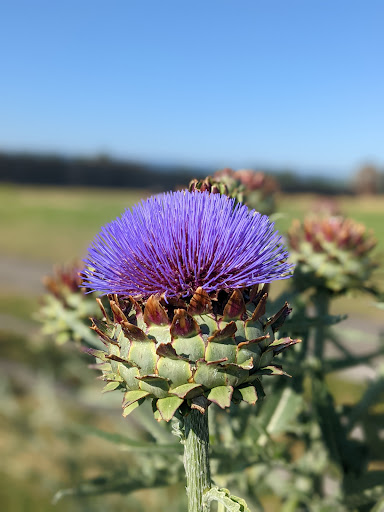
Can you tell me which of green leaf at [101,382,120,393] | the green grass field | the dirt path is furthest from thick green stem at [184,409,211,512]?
the green grass field

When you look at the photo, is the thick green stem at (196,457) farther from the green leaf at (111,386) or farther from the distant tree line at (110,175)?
the distant tree line at (110,175)

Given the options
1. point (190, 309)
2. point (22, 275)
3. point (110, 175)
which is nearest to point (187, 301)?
point (190, 309)

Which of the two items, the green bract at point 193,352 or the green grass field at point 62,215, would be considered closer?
the green bract at point 193,352

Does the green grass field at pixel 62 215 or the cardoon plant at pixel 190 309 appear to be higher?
the cardoon plant at pixel 190 309

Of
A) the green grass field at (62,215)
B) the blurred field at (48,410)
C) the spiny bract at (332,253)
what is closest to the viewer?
the spiny bract at (332,253)

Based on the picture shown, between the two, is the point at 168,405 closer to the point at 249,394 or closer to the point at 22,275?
the point at 249,394

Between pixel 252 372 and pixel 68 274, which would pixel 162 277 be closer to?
pixel 252 372

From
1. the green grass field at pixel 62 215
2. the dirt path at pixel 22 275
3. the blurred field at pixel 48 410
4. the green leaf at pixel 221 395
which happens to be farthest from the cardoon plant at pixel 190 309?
the green grass field at pixel 62 215

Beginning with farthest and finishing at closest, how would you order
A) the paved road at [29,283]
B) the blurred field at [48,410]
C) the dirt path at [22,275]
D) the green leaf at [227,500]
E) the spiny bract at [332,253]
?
→ the dirt path at [22,275]
the paved road at [29,283]
the blurred field at [48,410]
the spiny bract at [332,253]
the green leaf at [227,500]

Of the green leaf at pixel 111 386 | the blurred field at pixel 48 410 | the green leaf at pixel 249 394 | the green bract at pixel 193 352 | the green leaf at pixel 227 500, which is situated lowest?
the blurred field at pixel 48 410
